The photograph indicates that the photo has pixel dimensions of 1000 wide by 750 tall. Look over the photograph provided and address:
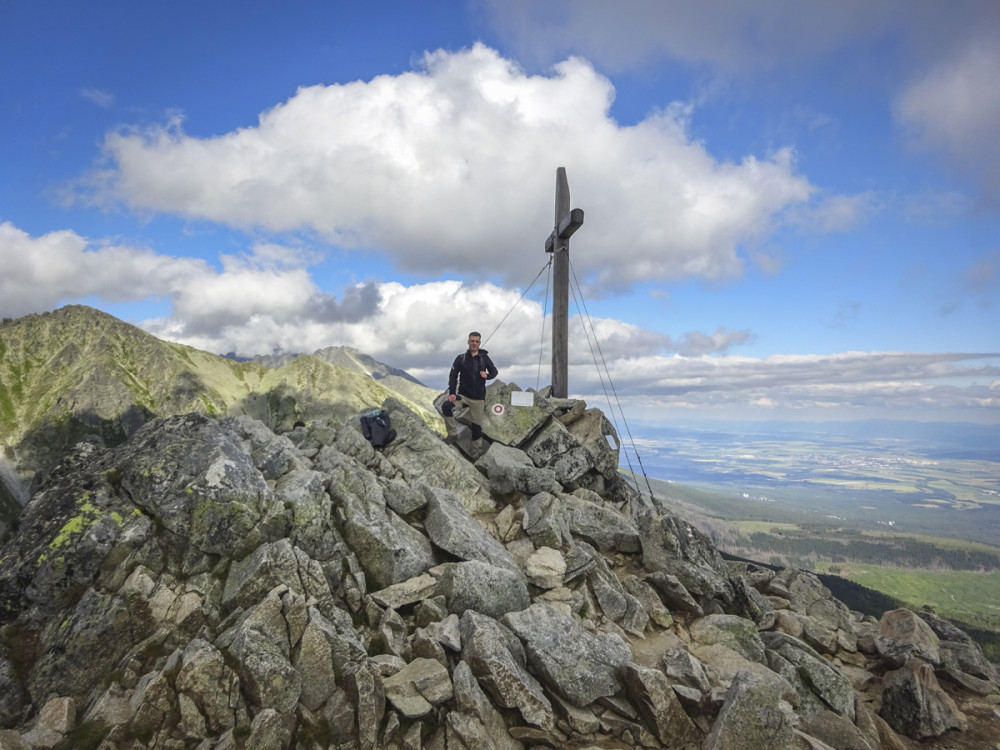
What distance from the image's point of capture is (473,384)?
2088cm

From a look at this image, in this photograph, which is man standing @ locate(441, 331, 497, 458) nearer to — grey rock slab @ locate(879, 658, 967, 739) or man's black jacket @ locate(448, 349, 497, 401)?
man's black jacket @ locate(448, 349, 497, 401)

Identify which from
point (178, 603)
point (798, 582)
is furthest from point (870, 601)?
point (178, 603)

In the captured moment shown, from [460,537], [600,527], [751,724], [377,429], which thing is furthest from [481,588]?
[377,429]

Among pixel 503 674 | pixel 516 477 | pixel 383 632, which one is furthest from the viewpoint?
pixel 516 477

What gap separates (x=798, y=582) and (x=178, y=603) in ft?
68.1

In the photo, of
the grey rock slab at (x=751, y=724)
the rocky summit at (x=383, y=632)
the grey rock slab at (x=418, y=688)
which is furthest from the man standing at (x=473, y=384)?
the grey rock slab at (x=751, y=724)

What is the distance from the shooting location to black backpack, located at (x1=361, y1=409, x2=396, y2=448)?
19.5 metres

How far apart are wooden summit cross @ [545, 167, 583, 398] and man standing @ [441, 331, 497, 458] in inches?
147

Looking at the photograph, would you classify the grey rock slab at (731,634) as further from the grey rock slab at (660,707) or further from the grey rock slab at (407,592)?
the grey rock slab at (407,592)

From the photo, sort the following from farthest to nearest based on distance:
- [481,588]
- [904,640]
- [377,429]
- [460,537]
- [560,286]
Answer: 1. [560,286]
2. [377,429]
3. [904,640]
4. [460,537]
5. [481,588]

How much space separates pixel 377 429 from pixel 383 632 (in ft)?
34.8

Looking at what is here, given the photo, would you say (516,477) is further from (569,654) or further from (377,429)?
(569,654)

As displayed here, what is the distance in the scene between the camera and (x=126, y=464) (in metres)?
11.4

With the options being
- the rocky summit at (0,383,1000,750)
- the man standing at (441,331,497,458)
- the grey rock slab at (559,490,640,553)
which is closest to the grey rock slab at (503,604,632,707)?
the rocky summit at (0,383,1000,750)
